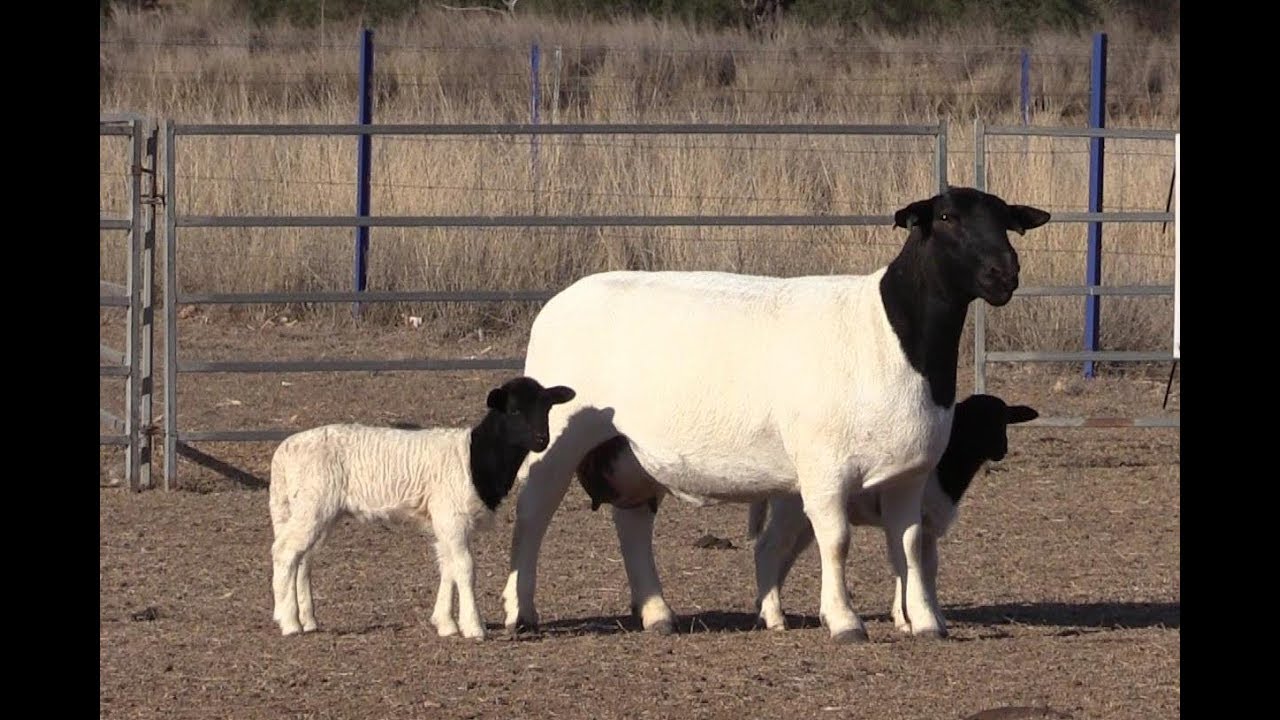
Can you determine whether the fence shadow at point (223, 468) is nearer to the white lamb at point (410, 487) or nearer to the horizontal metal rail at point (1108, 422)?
the white lamb at point (410, 487)

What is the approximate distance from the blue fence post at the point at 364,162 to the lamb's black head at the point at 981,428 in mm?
7810

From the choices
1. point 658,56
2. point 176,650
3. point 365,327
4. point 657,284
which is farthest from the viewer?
point 658,56

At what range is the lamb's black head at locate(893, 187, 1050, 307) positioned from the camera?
820 centimetres

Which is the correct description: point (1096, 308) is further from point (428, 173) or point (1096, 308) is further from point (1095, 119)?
point (428, 173)

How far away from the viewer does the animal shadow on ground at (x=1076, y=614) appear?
30.1 feet

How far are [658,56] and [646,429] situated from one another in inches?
721

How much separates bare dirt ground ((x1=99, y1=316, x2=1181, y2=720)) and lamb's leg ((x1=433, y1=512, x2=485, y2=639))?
11 cm

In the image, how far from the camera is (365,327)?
57.0 ft

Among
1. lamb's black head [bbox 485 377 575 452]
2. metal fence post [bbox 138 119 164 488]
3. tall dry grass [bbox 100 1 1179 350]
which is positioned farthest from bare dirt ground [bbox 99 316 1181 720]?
tall dry grass [bbox 100 1 1179 350]

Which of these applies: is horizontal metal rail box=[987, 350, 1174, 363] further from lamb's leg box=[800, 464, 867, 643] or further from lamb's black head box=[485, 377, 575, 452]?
lamb's black head box=[485, 377, 575, 452]

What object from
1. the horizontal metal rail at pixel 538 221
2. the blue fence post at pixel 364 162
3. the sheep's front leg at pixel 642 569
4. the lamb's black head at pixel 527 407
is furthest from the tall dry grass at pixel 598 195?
the lamb's black head at pixel 527 407

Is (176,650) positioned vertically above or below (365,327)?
below
